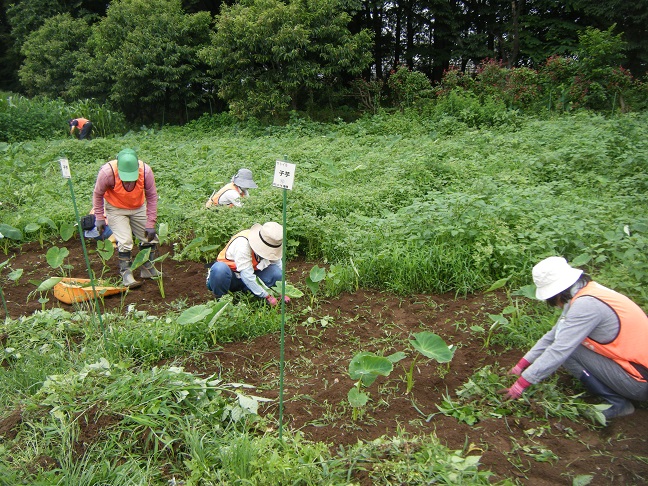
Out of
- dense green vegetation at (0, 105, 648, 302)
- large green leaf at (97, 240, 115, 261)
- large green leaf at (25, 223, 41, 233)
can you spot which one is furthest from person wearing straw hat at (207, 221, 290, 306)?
large green leaf at (25, 223, 41, 233)

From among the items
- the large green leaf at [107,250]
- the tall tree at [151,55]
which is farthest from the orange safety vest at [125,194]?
the tall tree at [151,55]

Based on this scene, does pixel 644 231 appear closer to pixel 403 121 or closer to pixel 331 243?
pixel 331 243

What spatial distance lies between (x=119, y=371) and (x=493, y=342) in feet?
8.13

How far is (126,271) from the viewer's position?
5137 millimetres

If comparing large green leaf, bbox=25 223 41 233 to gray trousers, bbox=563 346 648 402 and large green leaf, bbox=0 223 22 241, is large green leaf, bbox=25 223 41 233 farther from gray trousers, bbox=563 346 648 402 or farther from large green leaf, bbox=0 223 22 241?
gray trousers, bbox=563 346 648 402

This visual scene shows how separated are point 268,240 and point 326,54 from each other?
971 cm

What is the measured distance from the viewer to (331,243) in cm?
529

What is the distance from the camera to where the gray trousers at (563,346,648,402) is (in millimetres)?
2898

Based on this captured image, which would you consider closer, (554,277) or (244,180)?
(554,277)

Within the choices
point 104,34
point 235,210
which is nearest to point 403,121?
point 235,210

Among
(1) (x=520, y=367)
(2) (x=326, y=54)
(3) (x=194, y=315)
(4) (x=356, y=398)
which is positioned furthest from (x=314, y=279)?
(2) (x=326, y=54)

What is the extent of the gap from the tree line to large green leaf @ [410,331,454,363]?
392 inches

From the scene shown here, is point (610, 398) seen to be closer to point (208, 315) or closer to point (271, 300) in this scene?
point (271, 300)

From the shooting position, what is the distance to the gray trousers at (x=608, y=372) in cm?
290
